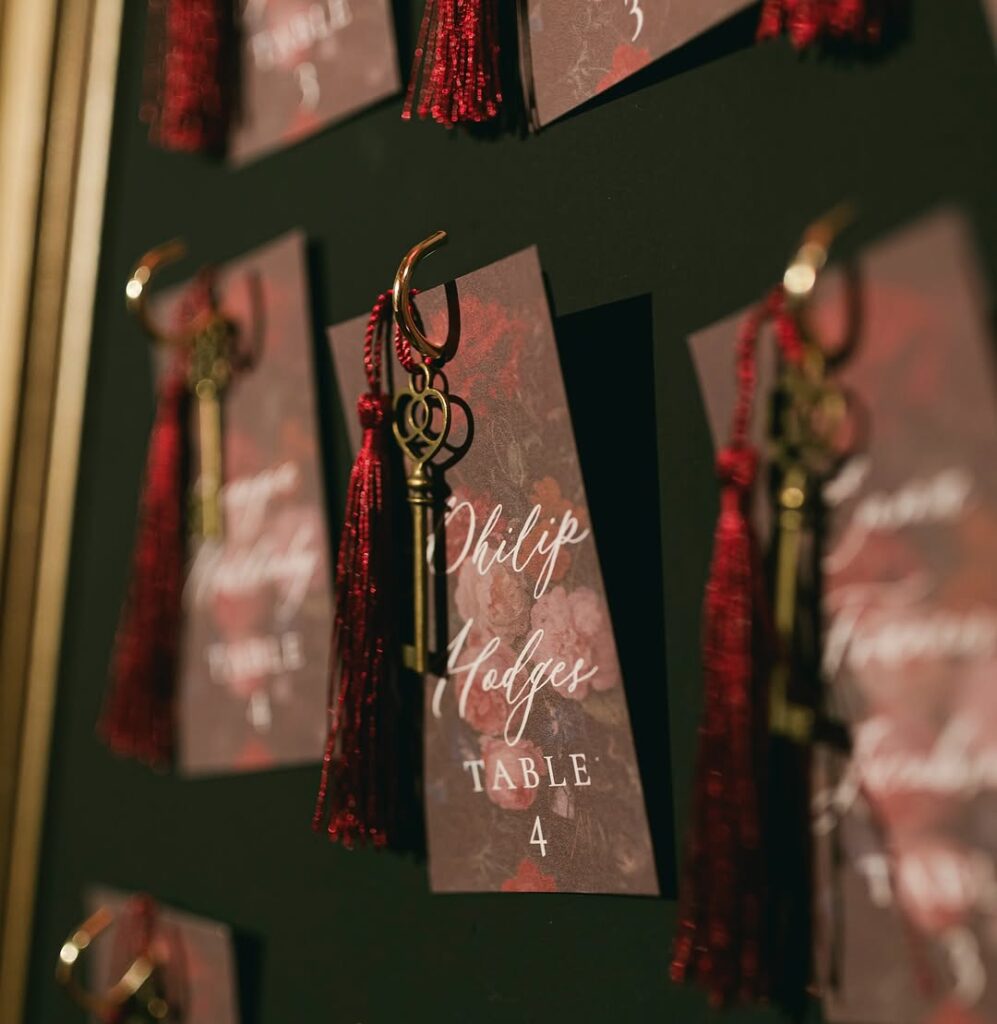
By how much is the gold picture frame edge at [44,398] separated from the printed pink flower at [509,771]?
0.49 meters

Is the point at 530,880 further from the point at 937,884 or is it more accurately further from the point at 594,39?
the point at 594,39

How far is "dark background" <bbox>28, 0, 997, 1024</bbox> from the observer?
0.52 m

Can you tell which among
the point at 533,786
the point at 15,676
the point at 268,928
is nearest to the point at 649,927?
the point at 533,786

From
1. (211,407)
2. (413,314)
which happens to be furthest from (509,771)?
(211,407)

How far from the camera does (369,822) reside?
2.11 ft

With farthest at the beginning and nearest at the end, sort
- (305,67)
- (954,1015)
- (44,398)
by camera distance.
A: (44,398) → (305,67) → (954,1015)

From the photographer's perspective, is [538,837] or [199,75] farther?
[199,75]

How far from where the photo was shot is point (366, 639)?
642 millimetres

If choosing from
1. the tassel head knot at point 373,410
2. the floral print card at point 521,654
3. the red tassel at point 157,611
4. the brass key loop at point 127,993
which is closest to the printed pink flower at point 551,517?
the floral print card at point 521,654

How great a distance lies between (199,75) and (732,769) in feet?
2.00

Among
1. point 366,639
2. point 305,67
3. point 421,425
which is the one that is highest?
point 305,67

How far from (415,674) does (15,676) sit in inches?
18.1

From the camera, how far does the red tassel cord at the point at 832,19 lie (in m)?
0.51

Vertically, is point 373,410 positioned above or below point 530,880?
above
